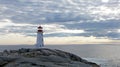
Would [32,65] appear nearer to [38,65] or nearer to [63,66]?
[38,65]

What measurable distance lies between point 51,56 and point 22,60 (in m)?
1.14

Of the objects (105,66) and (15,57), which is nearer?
(15,57)

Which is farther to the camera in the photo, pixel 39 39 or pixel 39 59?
pixel 39 39

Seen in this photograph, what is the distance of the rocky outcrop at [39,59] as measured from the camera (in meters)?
11.6

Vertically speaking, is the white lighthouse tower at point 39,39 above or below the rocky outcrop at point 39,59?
above

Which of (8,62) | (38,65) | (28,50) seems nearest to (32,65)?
(38,65)

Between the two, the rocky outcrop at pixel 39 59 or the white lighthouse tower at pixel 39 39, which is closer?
the rocky outcrop at pixel 39 59

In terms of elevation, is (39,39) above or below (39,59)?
above

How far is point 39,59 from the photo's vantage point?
39.5 ft

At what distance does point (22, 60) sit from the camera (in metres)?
11.7

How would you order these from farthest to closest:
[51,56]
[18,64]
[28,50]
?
1. [28,50]
2. [51,56]
3. [18,64]

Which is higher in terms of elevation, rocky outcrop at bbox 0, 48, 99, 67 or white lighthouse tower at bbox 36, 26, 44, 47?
white lighthouse tower at bbox 36, 26, 44, 47

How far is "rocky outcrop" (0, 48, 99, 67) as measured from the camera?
11602 mm

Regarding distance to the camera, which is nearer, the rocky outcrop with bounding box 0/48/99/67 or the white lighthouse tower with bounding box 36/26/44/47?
the rocky outcrop with bounding box 0/48/99/67
